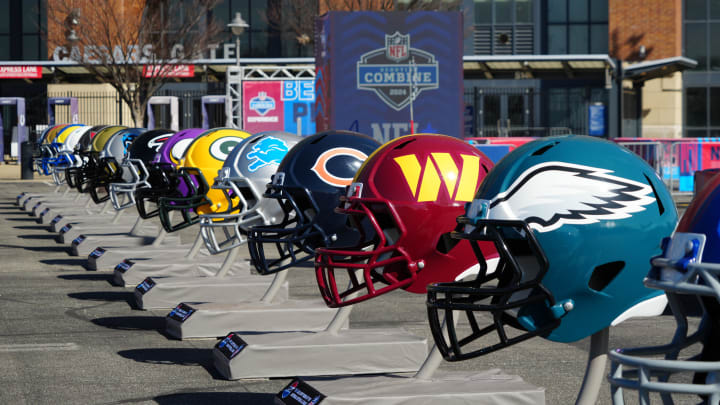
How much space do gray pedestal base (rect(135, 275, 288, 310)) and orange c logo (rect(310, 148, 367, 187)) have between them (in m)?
2.20

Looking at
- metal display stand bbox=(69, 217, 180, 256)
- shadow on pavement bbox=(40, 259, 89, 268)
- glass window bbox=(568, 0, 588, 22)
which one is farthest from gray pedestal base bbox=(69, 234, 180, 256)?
glass window bbox=(568, 0, 588, 22)

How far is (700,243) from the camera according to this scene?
2.81 metres

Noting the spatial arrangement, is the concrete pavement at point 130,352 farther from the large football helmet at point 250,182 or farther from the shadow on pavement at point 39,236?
the shadow on pavement at point 39,236

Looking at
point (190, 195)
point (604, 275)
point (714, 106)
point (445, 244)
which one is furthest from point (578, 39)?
point (604, 275)

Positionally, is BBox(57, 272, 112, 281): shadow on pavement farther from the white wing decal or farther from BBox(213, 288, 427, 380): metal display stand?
the white wing decal

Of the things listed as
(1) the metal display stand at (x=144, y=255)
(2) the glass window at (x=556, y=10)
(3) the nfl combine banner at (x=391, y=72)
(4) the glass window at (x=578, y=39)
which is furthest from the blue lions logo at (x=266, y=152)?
(4) the glass window at (x=578, y=39)

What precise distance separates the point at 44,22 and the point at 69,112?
29.4 ft

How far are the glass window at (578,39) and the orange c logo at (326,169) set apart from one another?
36459 mm

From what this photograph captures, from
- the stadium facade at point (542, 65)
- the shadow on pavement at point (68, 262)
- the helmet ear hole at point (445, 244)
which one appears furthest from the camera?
the stadium facade at point (542, 65)

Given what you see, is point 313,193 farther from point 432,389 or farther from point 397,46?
point 397,46

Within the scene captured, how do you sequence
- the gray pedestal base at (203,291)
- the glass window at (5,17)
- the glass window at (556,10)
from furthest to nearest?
the glass window at (5,17) < the glass window at (556,10) < the gray pedestal base at (203,291)

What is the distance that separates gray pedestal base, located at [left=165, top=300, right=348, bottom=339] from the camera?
7426 mm

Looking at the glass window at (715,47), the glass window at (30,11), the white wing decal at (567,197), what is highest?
the glass window at (30,11)

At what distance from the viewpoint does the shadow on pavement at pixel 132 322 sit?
816cm
